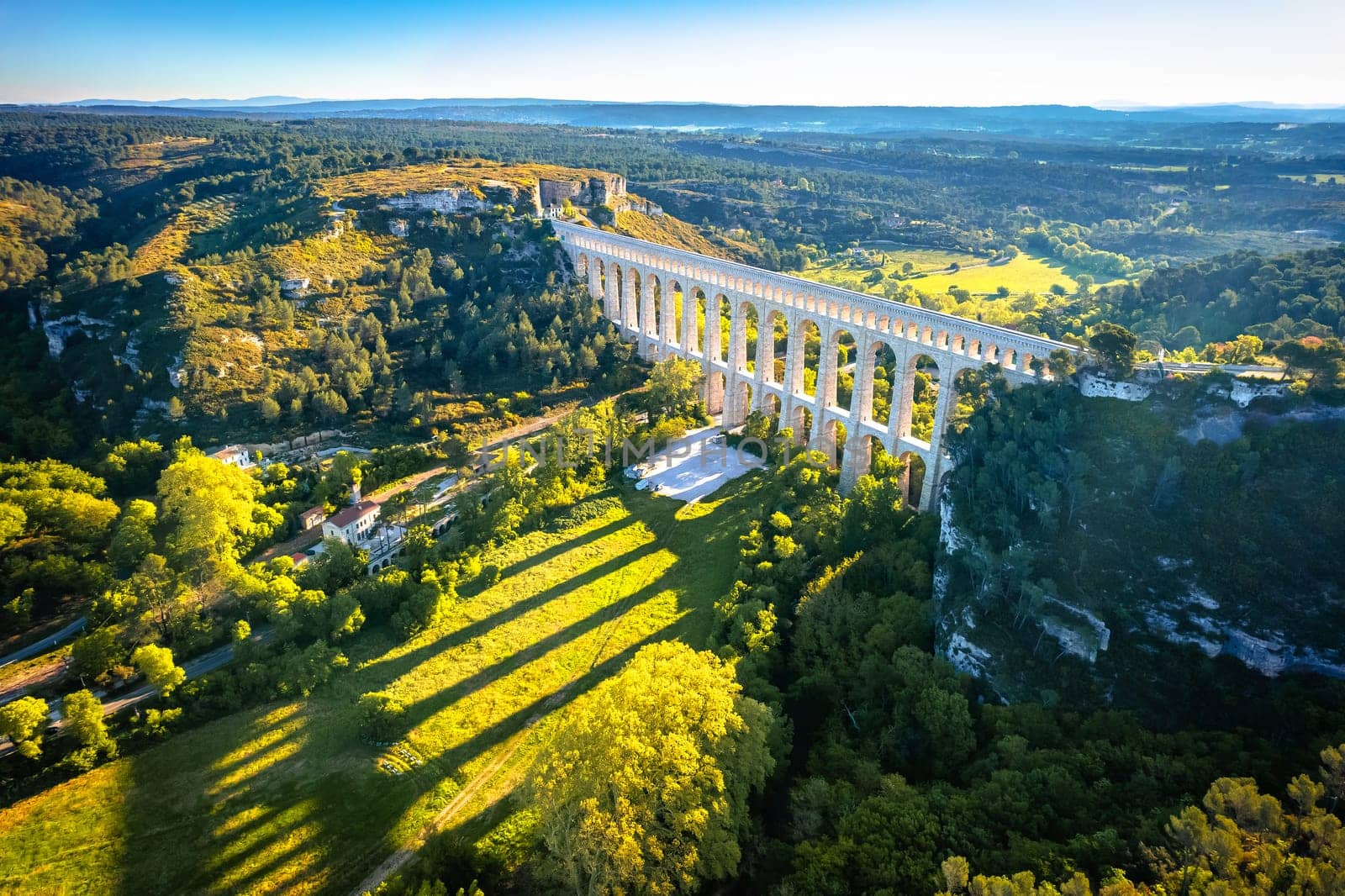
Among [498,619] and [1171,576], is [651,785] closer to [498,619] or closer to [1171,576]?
[498,619]


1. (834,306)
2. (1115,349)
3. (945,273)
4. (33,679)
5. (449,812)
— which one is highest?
(1115,349)

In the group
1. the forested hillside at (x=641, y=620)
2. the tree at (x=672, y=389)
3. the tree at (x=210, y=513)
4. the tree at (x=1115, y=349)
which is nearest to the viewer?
the forested hillside at (x=641, y=620)

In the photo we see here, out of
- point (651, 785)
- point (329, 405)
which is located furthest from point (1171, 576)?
point (329, 405)

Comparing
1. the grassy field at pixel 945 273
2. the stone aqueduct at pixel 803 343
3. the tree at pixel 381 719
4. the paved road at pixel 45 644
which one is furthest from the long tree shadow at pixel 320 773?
the grassy field at pixel 945 273

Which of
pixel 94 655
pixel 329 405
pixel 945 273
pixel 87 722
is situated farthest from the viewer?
pixel 945 273

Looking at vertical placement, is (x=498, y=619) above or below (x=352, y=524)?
below

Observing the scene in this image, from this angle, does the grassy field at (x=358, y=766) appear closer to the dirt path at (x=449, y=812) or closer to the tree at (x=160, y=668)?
the dirt path at (x=449, y=812)

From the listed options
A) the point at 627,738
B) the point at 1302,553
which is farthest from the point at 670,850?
the point at 1302,553
